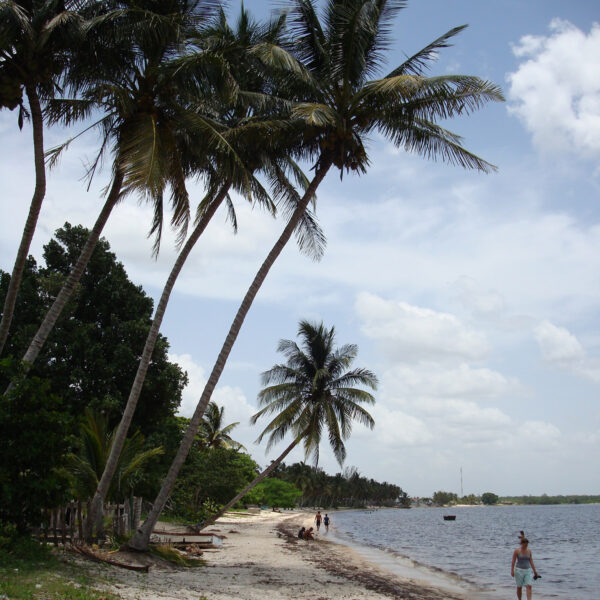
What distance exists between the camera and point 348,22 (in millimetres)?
13930

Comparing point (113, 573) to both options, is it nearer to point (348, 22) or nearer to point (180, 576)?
point (180, 576)

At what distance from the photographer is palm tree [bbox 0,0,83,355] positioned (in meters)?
11.4

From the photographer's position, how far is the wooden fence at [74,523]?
1281 centimetres

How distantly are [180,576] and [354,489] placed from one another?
14481cm

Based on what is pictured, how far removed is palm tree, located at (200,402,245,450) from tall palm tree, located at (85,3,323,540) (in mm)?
34235

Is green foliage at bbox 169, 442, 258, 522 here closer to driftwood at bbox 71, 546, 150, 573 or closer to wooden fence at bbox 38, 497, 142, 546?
wooden fence at bbox 38, 497, 142, 546

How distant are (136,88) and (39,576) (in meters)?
10.1

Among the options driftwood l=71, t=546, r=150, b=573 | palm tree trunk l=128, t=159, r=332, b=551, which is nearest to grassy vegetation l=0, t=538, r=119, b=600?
driftwood l=71, t=546, r=150, b=573

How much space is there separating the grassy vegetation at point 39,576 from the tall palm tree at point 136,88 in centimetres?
380

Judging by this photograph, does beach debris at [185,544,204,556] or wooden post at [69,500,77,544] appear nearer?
wooden post at [69,500,77,544]

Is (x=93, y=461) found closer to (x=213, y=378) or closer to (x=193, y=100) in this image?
(x=213, y=378)

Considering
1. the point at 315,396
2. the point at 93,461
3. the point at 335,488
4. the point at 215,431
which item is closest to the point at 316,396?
the point at 315,396

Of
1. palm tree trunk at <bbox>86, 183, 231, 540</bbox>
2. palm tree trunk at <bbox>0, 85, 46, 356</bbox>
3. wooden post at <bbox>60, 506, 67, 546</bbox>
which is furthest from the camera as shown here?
palm tree trunk at <bbox>86, 183, 231, 540</bbox>

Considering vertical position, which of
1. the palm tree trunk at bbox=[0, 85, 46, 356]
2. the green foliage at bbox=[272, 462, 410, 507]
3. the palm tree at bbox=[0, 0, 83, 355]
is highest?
the palm tree at bbox=[0, 0, 83, 355]
